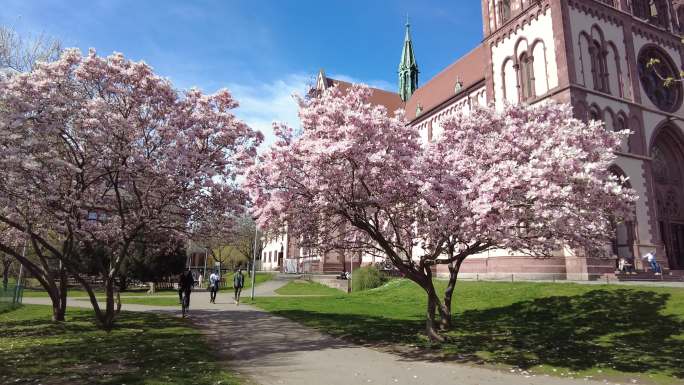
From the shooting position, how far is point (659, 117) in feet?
104

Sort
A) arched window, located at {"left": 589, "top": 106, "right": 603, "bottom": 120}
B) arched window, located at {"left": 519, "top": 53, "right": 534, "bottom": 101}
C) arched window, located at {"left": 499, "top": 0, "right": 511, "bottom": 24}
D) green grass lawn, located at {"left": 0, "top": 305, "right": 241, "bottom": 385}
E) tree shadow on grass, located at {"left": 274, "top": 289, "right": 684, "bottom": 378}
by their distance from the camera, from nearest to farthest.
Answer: green grass lawn, located at {"left": 0, "top": 305, "right": 241, "bottom": 385}
tree shadow on grass, located at {"left": 274, "top": 289, "right": 684, "bottom": 378}
arched window, located at {"left": 589, "top": 106, "right": 603, "bottom": 120}
arched window, located at {"left": 519, "top": 53, "right": 534, "bottom": 101}
arched window, located at {"left": 499, "top": 0, "right": 511, "bottom": 24}

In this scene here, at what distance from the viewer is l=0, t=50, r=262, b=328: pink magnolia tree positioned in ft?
40.1

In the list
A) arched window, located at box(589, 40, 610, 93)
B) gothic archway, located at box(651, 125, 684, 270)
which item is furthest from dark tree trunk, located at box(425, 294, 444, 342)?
gothic archway, located at box(651, 125, 684, 270)

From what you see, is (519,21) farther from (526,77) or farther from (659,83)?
(659,83)

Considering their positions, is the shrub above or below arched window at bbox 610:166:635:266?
below

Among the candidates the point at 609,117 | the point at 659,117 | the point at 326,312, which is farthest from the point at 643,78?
the point at 326,312

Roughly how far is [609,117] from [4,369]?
33.0 m

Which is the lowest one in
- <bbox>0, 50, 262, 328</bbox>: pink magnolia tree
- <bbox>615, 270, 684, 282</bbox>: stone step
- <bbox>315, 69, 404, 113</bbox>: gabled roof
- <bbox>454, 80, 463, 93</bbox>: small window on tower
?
<bbox>615, 270, 684, 282</bbox>: stone step

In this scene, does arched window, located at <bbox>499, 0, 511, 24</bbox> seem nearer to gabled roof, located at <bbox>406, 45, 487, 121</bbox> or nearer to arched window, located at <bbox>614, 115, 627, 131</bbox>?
gabled roof, located at <bbox>406, 45, 487, 121</bbox>

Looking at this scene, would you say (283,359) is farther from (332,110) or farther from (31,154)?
(31,154)

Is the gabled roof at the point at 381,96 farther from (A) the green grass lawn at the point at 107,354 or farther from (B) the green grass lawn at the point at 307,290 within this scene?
(A) the green grass lawn at the point at 107,354

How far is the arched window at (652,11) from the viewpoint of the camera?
33781 mm

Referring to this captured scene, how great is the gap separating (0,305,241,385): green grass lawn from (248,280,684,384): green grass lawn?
16.8ft

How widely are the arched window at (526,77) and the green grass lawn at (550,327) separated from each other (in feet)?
47.5
